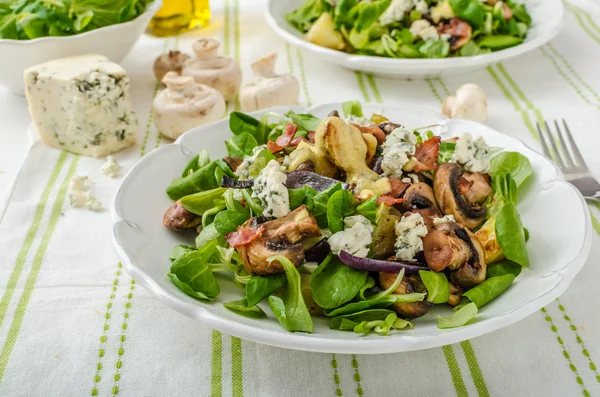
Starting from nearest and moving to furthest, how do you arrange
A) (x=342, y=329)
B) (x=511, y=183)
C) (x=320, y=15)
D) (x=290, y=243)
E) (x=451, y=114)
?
(x=342, y=329) → (x=290, y=243) → (x=511, y=183) → (x=451, y=114) → (x=320, y=15)

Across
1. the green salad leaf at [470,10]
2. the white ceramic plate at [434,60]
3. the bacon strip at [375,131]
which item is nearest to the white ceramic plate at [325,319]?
the bacon strip at [375,131]

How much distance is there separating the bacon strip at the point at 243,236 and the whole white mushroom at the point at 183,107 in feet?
3.59

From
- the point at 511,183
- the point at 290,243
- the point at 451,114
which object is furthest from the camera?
the point at 451,114

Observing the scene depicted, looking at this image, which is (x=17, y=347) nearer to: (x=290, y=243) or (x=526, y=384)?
(x=290, y=243)

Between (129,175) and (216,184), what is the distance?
259 mm

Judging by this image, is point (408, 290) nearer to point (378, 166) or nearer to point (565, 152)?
point (378, 166)

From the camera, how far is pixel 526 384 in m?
1.50

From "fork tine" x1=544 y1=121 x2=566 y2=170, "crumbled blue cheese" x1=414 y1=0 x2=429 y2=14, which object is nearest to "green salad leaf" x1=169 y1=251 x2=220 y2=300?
"fork tine" x1=544 y1=121 x2=566 y2=170

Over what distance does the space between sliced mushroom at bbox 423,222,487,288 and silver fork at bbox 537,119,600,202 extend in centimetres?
80

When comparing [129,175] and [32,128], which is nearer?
[129,175]

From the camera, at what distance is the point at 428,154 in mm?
1819

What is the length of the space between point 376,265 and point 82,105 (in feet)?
4.99

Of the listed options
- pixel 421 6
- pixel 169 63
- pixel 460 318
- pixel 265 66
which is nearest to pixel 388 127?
pixel 460 318

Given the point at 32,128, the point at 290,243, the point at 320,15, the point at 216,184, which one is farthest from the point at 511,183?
the point at 32,128
